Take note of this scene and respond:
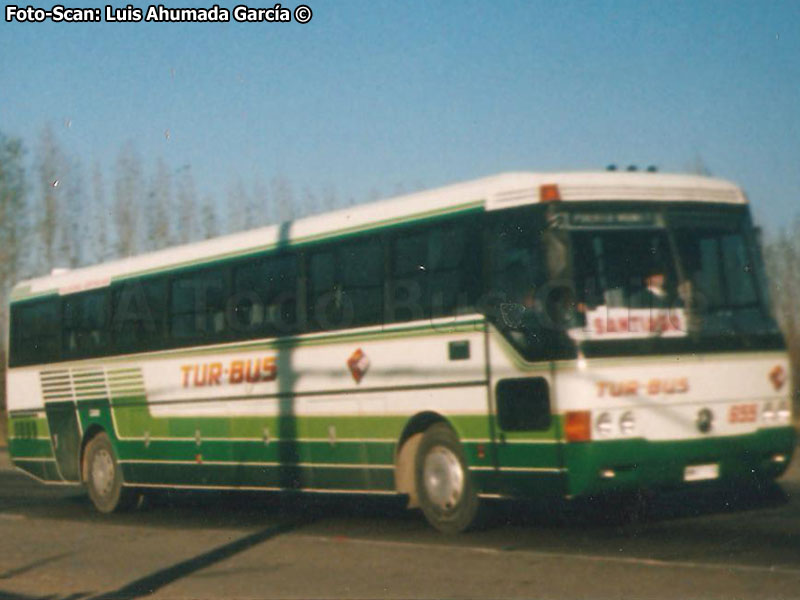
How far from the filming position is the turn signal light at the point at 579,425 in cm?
1248

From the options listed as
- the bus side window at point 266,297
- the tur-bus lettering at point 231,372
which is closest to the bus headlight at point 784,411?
the bus side window at point 266,297

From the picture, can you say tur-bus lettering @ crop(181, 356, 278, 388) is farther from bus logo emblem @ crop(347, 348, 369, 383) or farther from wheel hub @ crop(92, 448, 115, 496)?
wheel hub @ crop(92, 448, 115, 496)

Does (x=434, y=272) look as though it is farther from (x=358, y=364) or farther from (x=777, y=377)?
(x=777, y=377)

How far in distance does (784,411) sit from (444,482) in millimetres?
3349

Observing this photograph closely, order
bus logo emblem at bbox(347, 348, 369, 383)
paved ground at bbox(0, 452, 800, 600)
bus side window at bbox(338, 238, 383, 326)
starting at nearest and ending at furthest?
paved ground at bbox(0, 452, 800, 600)
bus side window at bbox(338, 238, 383, 326)
bus logo emblem at bbox(347, 348, 369, 383)

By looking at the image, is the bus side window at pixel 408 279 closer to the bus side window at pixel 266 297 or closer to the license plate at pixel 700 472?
the bus side window at pixel 266 297

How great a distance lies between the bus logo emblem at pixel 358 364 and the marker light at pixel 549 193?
3.12 metres

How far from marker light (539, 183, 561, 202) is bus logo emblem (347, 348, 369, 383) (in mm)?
3119

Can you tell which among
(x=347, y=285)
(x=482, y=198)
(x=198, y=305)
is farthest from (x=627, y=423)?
(x=198, y=305)

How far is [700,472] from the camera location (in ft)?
42.3

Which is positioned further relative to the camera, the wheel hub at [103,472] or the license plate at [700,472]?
the wheel hub at [103,472]

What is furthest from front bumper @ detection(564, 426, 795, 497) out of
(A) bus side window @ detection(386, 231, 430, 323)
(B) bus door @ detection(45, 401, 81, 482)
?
(B) bus door @ detection(45, 401, 81, 482)

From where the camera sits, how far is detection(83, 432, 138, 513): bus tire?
20.0 metres

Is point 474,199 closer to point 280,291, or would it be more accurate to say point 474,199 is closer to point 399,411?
point 399,411
